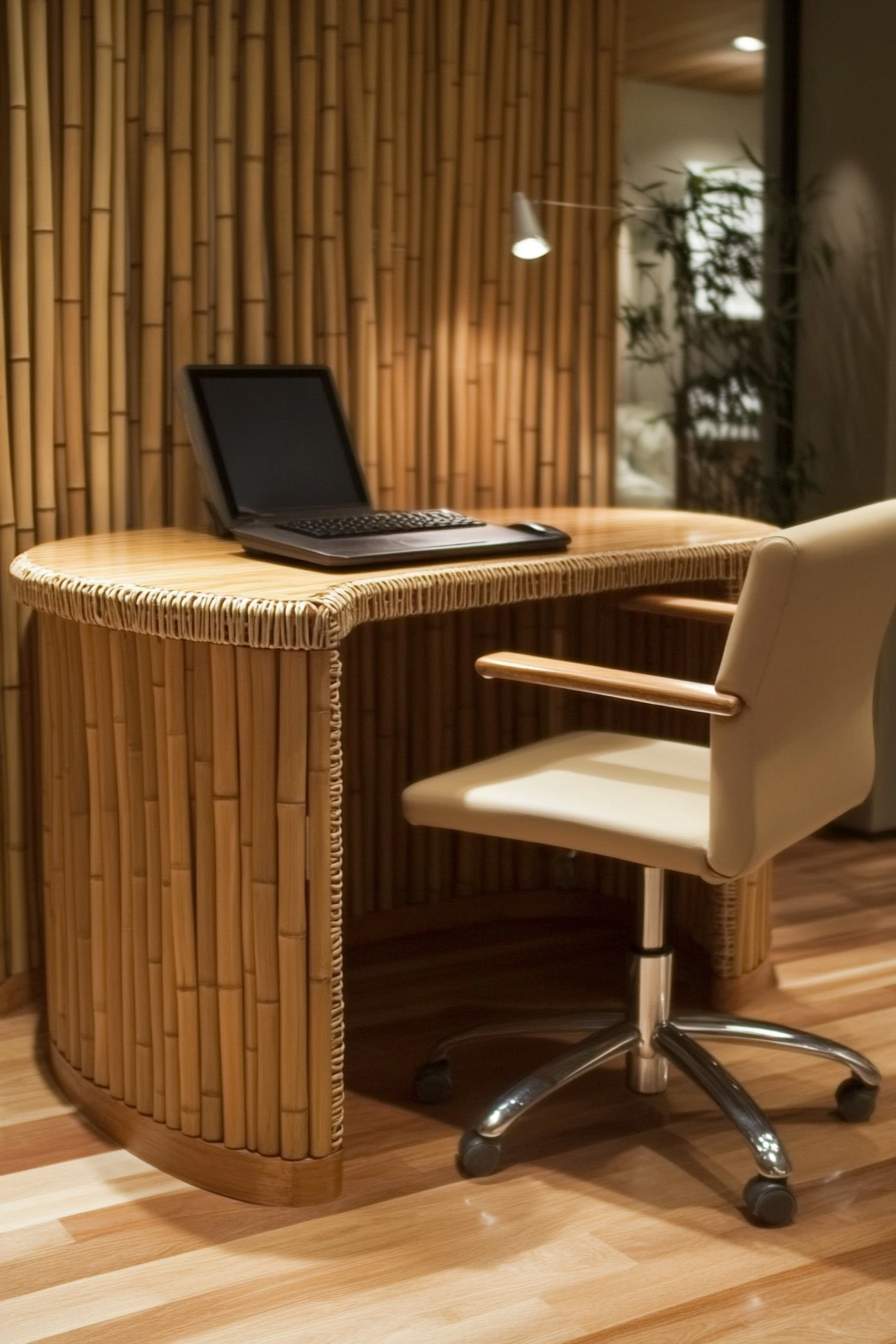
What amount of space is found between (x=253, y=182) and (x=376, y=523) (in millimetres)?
729

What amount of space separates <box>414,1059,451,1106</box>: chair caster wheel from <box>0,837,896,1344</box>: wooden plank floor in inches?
0.9

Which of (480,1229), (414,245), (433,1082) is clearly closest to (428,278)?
(414,245)

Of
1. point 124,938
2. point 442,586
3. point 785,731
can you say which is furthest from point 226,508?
point 785,731

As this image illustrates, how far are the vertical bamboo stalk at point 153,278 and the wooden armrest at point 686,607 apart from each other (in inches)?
33.1

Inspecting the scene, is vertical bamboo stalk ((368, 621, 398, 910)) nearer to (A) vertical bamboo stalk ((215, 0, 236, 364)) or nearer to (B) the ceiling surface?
(A) vertical bamboo stalk ((215, 0, 236, 364))

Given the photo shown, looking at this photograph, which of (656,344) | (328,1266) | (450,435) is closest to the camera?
(328,1266)

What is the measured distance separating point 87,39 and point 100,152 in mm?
181

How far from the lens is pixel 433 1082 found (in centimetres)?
236

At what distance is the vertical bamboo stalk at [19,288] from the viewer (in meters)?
2.50

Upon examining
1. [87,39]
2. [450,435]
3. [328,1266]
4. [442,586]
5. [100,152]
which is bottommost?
[328,1266]

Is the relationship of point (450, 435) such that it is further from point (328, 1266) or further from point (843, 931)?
point (328, 1266)

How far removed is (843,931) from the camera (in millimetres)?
3092

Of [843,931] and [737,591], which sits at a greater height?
[737,591]

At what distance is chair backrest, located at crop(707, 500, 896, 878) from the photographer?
6.13ft
